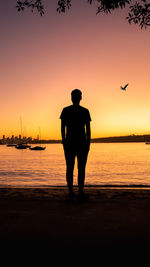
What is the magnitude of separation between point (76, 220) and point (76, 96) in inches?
112

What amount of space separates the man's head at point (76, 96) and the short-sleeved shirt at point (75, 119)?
13 cm

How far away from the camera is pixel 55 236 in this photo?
3.65 meters

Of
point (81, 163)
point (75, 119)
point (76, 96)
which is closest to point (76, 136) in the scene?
point (75, 119)

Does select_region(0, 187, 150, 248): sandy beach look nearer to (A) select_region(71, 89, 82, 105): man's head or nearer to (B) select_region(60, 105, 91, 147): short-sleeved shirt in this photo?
(B) select_region(60, 105, 91, 147): short-sleeved shirt

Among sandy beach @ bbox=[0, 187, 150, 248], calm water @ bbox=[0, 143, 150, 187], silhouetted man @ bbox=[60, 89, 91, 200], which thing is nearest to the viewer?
sandy beach @ bbox=[0, 187, 150, 248]

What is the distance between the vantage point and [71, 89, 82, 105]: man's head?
604 cm

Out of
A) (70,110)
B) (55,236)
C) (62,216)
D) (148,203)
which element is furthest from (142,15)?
(55,236)

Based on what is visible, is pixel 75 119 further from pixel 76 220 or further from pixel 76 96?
pixel 76 220

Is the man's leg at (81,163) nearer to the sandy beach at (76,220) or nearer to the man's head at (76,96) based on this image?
the sandy beach at (76,220)

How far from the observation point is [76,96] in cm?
606

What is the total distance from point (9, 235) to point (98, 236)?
1.25 m

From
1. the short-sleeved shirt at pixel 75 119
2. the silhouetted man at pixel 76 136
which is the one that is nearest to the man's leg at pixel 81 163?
the silhouetted man at pixel 76 136

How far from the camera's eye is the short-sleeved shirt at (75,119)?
6.00 meters

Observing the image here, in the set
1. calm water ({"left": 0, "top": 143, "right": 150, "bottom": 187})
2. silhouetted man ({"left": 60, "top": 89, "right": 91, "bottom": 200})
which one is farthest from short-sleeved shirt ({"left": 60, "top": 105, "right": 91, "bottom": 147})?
A: calm water ({"left": 0, "top": 143, "right": 150, "bottom": 187})
